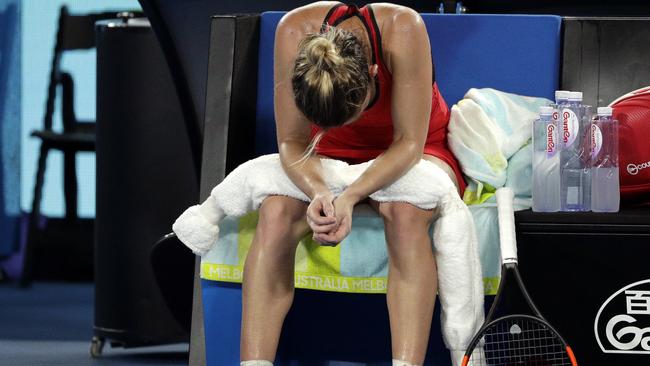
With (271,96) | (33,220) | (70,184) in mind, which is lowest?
(33,220)

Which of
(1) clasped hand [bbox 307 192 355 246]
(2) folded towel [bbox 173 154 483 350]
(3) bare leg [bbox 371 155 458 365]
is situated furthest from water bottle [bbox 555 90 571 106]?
(1) clasped hand [bbox 307 192 355 246]

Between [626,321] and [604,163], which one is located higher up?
[604,163]

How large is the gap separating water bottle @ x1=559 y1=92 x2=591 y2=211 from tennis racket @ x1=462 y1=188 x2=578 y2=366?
22 centimetres

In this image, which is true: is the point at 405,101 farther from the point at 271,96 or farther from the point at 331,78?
the point at 271,96

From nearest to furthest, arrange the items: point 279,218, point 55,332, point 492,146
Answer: point 279,218 → point 492,146 → point 55,332

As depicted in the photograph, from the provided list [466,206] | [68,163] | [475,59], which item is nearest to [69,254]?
[68,163]

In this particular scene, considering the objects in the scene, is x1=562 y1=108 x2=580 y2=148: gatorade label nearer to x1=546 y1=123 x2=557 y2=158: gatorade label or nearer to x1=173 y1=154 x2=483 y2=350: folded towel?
x1=546 y1=123 x2=557 y2=158: gatorade label

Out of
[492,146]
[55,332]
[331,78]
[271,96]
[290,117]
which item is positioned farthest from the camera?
[55,332]

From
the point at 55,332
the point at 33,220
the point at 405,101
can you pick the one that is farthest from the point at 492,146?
the point at 33,220

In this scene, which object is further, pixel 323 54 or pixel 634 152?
pixel 634 152

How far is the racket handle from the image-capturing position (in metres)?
2.28

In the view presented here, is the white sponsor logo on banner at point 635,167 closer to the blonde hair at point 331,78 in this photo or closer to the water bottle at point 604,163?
the water bottle at point 604,163

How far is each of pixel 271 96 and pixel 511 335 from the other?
33.0 inches

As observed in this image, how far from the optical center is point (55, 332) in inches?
163
